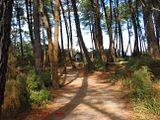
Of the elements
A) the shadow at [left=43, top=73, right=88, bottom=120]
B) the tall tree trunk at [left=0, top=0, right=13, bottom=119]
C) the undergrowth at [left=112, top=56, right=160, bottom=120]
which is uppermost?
the tall tree trunk at [left=0, top=0, right=13, bottom=119]

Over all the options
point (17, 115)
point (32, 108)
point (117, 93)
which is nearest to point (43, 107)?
point (32, 108)

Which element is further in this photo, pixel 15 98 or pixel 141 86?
pixel 141 86

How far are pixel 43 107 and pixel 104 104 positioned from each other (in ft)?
7.00

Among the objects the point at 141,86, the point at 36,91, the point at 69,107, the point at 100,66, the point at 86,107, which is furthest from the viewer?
the point at 100,66

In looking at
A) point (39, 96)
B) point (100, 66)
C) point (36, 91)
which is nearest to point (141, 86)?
point (39, 96)

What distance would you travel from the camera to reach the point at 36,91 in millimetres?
12836

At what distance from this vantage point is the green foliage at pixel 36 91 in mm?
11871

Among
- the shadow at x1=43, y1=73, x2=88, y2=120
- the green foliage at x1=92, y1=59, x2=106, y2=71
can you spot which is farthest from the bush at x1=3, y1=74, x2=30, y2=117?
the green foliage at x1=92, y1=59, x2=106, y2=71

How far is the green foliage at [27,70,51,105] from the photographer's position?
11871 millimetres

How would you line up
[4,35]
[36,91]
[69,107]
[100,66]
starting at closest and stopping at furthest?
[4,35] < [69,107] < [36,91] < [100,66]

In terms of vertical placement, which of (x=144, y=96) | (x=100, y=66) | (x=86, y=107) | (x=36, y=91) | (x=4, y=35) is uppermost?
(x=4, y=35)

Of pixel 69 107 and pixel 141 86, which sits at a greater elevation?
pixel 141 86

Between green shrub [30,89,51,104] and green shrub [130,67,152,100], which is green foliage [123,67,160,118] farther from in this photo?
green shrub [30,89,51,104]

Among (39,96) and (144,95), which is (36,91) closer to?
(39,96)
